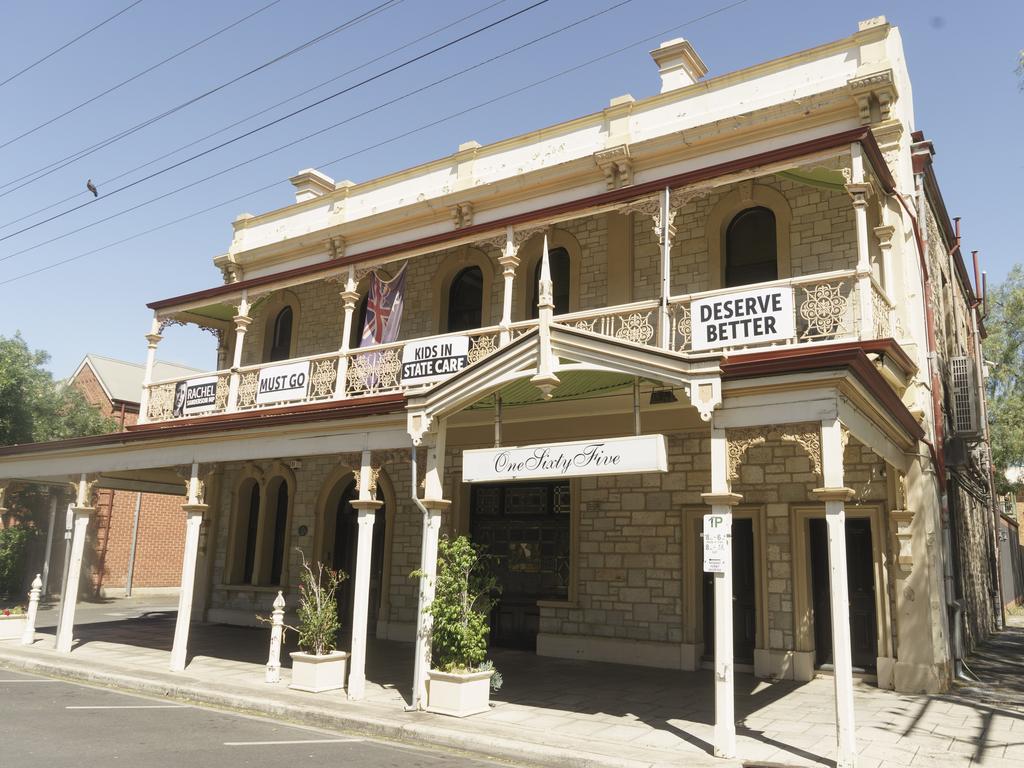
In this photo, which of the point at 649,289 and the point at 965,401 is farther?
the point at 965,401

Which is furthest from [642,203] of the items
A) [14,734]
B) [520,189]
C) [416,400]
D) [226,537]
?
[226,537]

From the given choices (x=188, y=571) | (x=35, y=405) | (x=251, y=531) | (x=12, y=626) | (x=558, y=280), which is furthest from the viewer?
(x=35, y=405)

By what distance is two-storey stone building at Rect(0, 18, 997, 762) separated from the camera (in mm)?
8609

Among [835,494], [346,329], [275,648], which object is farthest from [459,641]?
[346,329]

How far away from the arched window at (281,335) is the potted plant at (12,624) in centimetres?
710

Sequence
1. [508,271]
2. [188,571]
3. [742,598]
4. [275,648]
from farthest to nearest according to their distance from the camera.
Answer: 1. [742,598]
2. [188,571]
3. [508,271]
4. [275,648]

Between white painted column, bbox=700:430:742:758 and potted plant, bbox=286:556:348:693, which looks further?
potted plant, bbox=286:556:348:693

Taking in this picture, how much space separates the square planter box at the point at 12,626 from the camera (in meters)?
13.9

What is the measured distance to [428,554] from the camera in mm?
9398

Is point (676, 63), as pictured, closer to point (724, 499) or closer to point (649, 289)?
point (649, 289)

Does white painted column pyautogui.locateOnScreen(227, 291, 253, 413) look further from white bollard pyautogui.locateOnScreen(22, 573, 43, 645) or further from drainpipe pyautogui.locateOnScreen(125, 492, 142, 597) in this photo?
drainpipe pyautogui.locateOnScreen(125, 492, 142, 597)

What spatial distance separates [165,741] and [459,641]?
305 cm

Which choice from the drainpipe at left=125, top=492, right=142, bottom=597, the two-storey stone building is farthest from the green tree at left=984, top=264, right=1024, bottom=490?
the drainpipe at left=125, top=492, right=142, bottom=597

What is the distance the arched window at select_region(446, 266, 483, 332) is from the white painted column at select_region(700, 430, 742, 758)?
27.1ft
